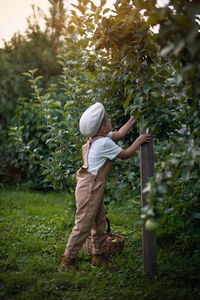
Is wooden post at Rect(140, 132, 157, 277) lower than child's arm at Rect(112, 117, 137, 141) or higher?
lower

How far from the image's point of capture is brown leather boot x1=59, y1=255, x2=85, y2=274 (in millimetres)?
2775

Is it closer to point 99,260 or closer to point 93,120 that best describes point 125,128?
point 93,120

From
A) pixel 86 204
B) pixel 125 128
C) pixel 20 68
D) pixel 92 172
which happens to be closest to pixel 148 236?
pixel 86 204

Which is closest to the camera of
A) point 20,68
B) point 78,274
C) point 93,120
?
point 78,274

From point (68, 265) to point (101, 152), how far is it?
1.09m

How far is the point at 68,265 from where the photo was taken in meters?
2.81

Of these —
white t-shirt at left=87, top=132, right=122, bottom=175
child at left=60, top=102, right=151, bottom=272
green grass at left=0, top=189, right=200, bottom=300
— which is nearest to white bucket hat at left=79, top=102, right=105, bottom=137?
child at left=60, top=102, right=151, bottom=272

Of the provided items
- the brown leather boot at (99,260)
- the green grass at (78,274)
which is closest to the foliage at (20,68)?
the green grass at (78,274)

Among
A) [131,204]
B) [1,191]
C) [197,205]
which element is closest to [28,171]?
[1,191]

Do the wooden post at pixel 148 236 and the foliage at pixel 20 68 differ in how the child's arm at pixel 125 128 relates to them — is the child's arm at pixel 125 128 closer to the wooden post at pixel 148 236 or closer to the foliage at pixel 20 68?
the wooden post at pixel 148 236

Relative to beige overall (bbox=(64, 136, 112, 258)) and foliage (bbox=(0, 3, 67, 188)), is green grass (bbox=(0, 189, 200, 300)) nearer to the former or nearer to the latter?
beige overall (bbox=(64, 136, 112, 258))

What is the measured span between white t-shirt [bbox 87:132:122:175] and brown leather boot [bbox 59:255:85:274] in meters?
0.85

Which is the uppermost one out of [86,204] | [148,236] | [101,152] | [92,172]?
[101,152]

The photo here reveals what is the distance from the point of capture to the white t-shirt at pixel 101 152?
2.74m
